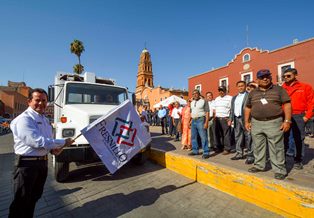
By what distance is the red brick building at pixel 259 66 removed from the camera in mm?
18172

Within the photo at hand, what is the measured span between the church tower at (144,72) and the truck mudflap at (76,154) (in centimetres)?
6346

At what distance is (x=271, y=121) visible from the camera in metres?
3.05

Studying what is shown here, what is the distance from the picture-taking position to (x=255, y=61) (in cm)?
2272

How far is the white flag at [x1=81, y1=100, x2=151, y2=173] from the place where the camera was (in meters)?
3.17

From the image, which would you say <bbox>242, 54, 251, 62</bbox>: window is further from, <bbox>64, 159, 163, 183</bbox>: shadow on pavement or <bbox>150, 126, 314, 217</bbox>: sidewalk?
<bbox>64, 159, 163, 183</bbox>: shadow on pavement

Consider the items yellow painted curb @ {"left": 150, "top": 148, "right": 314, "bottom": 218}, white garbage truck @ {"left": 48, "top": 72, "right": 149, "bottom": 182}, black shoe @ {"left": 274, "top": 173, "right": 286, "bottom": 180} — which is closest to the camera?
yellow painted curb @ {"left": 150, "top": 148, "right": 314, "bottom": 218}

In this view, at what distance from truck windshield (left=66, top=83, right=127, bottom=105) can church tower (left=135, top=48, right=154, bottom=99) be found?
61.6m

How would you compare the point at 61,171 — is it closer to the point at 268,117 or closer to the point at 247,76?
the point at 268,117

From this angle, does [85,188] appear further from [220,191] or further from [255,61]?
[255,61]

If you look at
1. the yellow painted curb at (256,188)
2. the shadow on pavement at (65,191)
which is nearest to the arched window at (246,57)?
the yellow painted curb at (256,188)

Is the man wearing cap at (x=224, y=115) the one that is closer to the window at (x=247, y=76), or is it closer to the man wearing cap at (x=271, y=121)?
the man wearing cap at (x=271, y=121)

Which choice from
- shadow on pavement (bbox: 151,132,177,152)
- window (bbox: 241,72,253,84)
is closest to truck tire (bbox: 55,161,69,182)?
shadow on pavement (bbox: 151,132,177,152)

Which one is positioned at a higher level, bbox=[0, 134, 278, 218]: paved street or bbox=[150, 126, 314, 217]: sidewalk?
bbox=[150, 126, 314, 217]: sidewalk

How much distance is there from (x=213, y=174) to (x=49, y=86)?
→ 4.83 m
